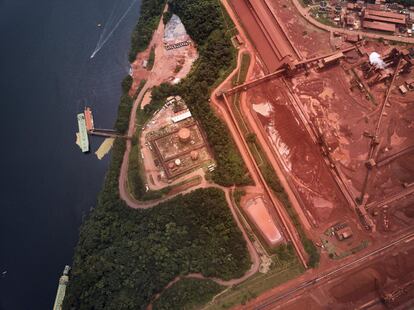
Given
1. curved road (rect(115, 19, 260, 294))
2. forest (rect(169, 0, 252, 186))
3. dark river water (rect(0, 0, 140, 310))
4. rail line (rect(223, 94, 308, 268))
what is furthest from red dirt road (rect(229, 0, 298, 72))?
dark river water (rect(0, 0, 140, 310))

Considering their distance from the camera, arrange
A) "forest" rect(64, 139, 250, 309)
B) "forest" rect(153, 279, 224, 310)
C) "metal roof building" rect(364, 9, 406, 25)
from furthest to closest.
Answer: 1. "metal roof building" rect(364, 9, 406, 25)
2. "forest" rect(64, 139, 250, 309)
3. "forest" rect(153, 279, 224, 310)

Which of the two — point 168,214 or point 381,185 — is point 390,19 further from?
point 168,214

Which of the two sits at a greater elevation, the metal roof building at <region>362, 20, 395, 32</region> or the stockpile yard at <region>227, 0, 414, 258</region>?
the metal roof building at <region>362, 20, 395, 32</region>

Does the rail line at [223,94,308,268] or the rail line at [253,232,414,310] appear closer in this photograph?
the rail line at [253,232,414,310]

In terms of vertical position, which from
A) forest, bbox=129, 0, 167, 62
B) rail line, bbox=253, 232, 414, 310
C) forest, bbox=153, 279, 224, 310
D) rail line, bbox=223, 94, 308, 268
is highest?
forest, bbox=129, 0, 167, 62

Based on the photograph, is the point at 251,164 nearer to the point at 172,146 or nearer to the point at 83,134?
the point at 172,146

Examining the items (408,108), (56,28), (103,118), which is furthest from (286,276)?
(56,28)

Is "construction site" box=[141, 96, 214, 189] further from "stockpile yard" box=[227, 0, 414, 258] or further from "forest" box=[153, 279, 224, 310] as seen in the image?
"forest" box=[153, 279, 224, 310]
